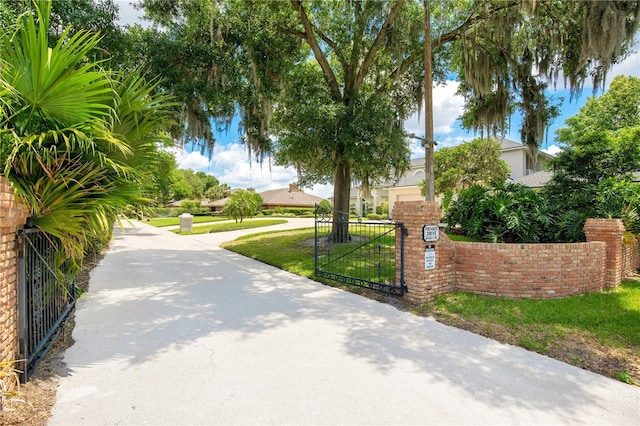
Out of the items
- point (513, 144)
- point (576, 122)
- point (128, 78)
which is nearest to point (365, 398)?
point (128, 78)

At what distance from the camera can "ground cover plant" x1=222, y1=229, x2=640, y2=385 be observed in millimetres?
3539

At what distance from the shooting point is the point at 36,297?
3340 millimetres

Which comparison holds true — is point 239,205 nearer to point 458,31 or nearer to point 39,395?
point 458,31

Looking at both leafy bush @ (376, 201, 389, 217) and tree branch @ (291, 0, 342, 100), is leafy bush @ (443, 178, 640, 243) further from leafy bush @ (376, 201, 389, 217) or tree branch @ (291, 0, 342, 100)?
leafy bush @ (376, 201, 389, 217)

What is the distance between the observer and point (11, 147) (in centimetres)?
275

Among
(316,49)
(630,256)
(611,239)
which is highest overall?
(316,49)

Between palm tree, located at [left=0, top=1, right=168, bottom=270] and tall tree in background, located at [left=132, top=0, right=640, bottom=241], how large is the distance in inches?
213

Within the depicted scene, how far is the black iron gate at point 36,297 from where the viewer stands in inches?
114

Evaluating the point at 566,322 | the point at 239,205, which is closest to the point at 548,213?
the point at 566,322

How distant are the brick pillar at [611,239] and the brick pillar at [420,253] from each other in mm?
3120

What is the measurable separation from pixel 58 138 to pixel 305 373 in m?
3.03

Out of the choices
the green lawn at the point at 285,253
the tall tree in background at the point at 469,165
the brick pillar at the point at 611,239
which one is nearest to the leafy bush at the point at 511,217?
the brick pillar at the point at 611,239

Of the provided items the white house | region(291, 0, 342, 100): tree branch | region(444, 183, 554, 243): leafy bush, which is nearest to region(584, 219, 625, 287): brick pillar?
region(444, 183, 554, 243): leafy bush

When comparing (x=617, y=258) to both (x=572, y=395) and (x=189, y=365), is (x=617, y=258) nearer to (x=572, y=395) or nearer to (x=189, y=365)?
(x=572, y=395)
